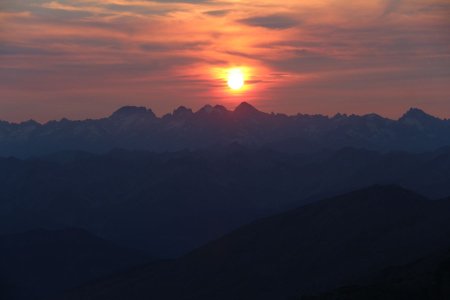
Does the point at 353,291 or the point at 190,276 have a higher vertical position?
the point at 190,276

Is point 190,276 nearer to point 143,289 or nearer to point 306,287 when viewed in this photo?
point 143,289

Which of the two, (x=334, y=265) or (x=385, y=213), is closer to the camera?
(x=334, y=265)

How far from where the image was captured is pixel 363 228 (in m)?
190

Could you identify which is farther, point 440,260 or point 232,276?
point 232,276

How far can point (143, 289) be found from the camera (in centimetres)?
19212

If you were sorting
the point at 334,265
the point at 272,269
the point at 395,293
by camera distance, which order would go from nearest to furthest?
the point at 395,293 < the point at 334,265 < the point at 272,269

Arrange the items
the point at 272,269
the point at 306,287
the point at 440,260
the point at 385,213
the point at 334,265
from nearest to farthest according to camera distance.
Answer: the point at 440,260
the point at 306,287
the point at 334,265
the point at 272,269
the point at 385,213

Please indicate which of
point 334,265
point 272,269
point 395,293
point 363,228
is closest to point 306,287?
point 334,265

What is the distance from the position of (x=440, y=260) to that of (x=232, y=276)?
278 ft

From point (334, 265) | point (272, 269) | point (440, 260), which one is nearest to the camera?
point (440, 260)

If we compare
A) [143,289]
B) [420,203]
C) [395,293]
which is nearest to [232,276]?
[143,289]

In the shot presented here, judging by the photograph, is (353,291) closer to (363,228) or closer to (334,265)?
(334,265)

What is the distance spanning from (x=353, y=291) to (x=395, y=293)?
18.4 feet

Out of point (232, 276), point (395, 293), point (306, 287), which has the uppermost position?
point (232, 276)
